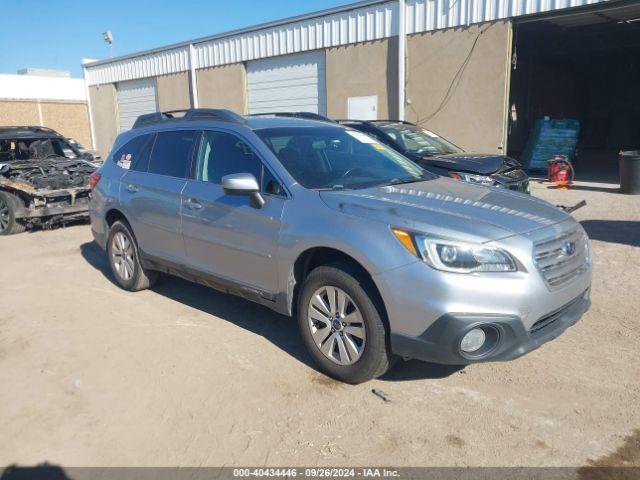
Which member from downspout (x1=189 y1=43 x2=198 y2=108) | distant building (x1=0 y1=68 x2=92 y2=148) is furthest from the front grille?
distant building (x1=0 y1=68 x2=92 y2=148)

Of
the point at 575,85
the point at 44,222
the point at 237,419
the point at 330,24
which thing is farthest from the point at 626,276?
the point at 575,85

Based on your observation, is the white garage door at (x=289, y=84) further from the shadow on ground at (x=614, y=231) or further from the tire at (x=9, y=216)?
the shadow on ground at (x=614, y=231)

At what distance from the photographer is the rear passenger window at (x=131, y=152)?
18.2 feet

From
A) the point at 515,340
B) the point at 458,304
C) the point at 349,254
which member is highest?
the point at 349,254

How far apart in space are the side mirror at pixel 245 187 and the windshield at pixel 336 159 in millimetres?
307

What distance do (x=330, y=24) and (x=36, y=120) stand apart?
2169 cm

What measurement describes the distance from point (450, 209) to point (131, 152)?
3691mm

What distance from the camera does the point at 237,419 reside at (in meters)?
3.28

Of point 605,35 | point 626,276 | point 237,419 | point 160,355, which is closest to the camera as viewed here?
point 237,419

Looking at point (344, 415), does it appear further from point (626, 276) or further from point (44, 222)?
point (44, 222)

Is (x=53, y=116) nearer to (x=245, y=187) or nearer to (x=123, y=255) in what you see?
(x=123, y=255)

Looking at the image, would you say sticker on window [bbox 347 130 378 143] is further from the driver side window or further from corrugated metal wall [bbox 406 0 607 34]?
corrugated metal wall [bbox 406 0 607 34]

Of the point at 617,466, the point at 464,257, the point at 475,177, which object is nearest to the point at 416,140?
the point at 475,177

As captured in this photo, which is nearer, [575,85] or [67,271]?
[67,271]
